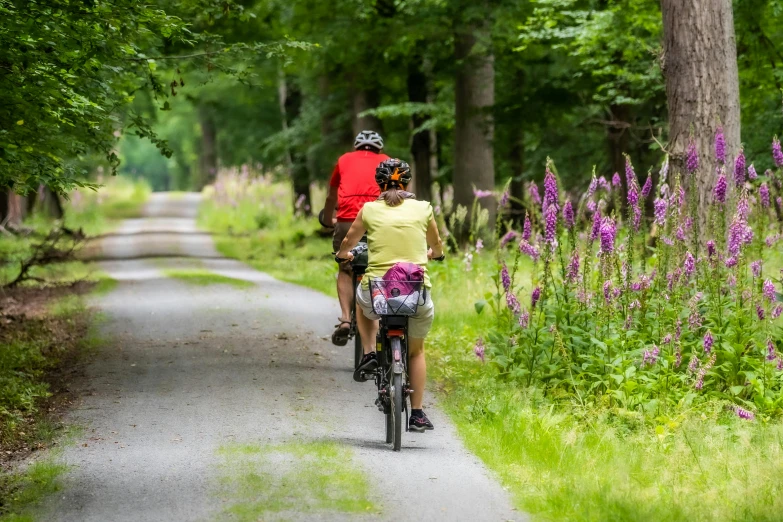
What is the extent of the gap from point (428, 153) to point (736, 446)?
20.1 m

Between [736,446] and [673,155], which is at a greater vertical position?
[673,155]

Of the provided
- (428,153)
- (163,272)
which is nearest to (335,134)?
(428,153)

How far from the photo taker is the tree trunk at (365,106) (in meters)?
26.9

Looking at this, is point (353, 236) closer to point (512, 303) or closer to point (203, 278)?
point (512, 303)

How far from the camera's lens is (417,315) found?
800 cm

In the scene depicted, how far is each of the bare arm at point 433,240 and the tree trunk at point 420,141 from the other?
56.3 feet

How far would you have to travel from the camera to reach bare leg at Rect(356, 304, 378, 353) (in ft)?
28.3

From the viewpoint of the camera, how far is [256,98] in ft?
136

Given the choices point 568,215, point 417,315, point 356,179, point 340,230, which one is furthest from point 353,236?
point 340,230

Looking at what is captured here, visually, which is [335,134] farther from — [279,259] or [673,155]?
[673,155]

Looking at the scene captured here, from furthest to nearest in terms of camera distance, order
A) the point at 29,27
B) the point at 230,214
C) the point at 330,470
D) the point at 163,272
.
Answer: the point at 230,214
the point at 163,272
the point at 29,27
the point at 330,470

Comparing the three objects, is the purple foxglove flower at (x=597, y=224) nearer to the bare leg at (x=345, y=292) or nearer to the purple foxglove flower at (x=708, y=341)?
the purple foxglove flower at (x=708, y=341)

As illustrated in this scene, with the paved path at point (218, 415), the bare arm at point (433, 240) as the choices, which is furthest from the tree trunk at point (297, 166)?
the bare arm at point (433, 240)

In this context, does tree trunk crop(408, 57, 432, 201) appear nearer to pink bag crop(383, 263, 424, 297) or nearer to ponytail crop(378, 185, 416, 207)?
ponytail crop(378, 185, 416, 207)
